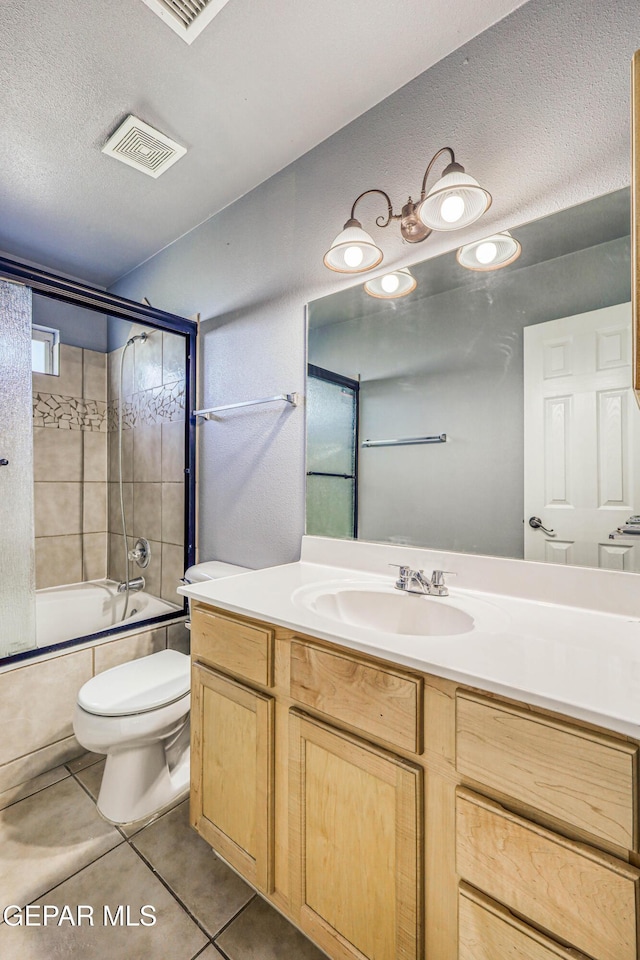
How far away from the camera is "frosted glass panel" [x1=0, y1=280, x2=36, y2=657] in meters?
1.58

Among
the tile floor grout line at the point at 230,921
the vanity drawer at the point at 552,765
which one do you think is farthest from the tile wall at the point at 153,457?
the vanity drawer at the point at 552,765

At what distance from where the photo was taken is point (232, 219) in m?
1.96

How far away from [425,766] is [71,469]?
103 inches

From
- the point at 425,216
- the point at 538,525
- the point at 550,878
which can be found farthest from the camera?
the point at 425,216

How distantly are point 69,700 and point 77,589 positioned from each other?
3.17 ft

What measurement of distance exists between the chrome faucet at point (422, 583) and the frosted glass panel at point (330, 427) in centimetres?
Answer: 46

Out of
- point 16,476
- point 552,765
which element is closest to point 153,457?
point 16,476

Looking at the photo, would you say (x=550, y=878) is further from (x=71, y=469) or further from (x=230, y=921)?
(x=71, y=469)

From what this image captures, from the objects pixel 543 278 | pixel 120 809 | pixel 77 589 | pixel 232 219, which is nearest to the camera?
pixel 543 278

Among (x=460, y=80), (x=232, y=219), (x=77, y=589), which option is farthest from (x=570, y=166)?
(x=77, y=589)

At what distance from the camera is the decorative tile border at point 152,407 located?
7.18ft

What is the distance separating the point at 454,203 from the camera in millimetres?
Result: 1172

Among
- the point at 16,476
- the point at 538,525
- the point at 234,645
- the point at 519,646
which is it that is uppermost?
the point at 16,476

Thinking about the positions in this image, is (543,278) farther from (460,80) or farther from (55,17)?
(55,17)
